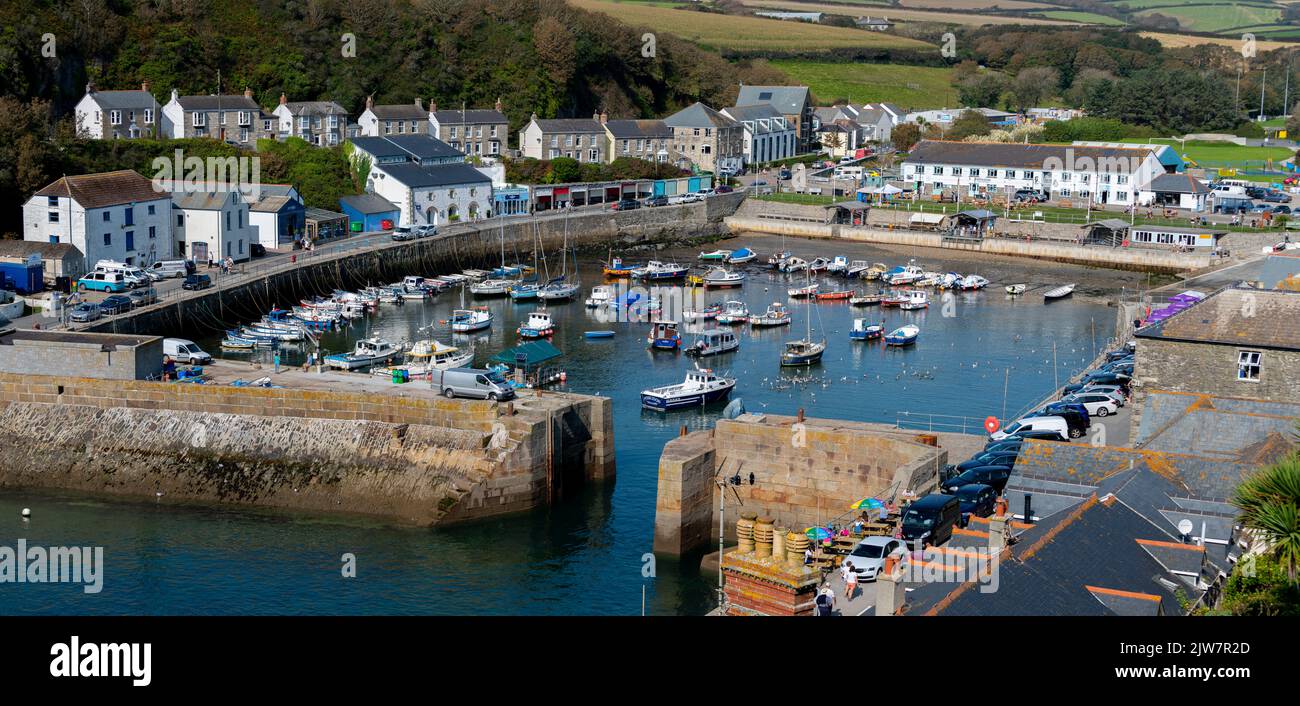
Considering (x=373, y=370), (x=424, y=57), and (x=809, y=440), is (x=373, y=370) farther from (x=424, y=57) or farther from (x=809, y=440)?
(x=424, y=57)

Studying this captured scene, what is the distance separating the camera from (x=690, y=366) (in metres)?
43.1

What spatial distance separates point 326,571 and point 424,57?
63801 mm

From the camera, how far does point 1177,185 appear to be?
2884 inches

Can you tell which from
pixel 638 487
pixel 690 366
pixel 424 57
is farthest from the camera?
pixel 424 57

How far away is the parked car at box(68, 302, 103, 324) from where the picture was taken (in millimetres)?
40250

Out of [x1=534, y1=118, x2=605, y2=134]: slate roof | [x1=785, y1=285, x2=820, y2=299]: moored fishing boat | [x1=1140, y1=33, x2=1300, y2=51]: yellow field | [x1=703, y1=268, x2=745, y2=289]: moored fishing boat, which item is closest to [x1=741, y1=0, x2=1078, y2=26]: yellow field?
[x1=1140, y1=33, x2=1300, y2=51]: yellow field

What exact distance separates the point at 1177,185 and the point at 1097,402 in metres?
45.3

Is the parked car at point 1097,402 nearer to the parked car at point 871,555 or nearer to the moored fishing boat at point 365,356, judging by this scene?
the parked car at point 871,555

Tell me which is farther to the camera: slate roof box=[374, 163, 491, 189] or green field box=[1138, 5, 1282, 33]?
green field box=[1138, 5, 1282, 33]

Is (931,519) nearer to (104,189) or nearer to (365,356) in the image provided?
(365,356)

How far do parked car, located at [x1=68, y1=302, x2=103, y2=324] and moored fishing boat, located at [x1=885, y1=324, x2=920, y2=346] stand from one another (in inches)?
946

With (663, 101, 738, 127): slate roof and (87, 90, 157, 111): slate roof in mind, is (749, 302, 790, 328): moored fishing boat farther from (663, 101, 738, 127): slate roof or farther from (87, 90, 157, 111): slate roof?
(663, 101, 738, 127): slate roof

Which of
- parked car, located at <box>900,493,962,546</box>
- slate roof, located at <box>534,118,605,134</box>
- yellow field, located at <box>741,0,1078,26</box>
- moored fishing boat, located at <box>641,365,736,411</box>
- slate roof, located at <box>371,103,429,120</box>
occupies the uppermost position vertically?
yellow field, located at <box>741,0,1078,26</box>
